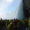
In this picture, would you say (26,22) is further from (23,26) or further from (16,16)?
(16,16)

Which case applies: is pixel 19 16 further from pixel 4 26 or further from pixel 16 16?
pixel 4 26

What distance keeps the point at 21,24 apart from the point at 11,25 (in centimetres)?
18

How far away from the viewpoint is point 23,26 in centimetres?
122

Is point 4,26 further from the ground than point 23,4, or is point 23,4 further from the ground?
point 23,4

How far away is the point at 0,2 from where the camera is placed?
4.51 ft

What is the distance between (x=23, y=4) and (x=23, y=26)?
0.44 meters

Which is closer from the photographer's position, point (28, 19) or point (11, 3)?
point (28, 19)

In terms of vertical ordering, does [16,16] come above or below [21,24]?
above

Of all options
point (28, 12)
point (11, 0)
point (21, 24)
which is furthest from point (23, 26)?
point (11, 0)

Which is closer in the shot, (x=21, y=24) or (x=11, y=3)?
(x=21, y=24)

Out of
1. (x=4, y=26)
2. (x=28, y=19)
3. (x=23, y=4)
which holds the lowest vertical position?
(x=4, y=26)

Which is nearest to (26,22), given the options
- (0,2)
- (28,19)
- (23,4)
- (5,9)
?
(28,19)

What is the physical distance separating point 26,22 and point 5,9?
485 mm

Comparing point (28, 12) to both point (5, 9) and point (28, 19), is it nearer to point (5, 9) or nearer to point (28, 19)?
point (28, 19)
